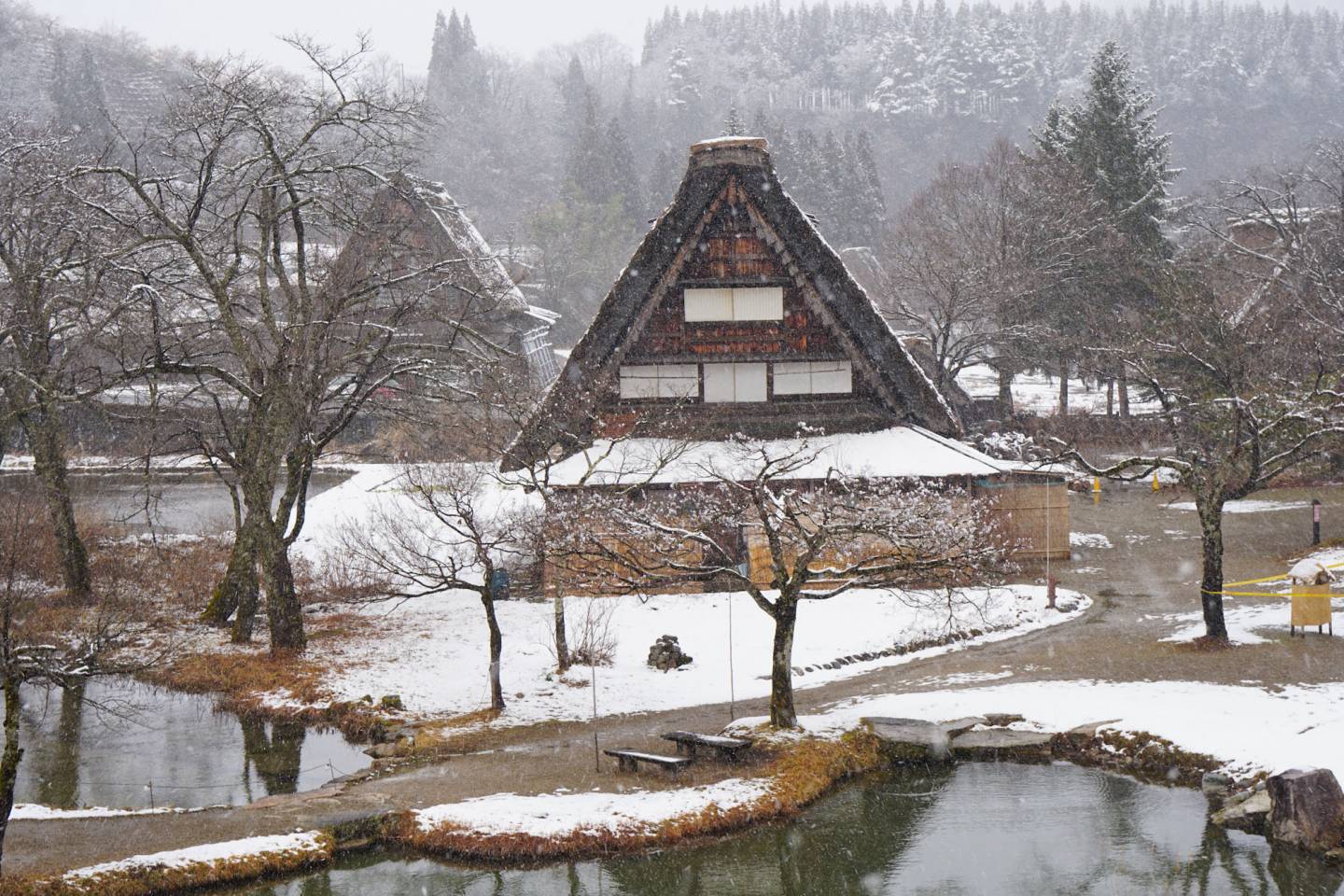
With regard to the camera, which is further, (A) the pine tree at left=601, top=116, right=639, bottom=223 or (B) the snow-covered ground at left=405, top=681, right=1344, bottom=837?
(A) the pine tree at left=601, top=116, right=639, bottom=223

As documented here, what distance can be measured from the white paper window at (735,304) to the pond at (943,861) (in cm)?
1181

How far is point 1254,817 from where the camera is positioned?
36.9 feet

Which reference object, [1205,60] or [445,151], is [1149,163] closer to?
[445,151]

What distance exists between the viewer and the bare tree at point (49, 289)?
57.0 ft

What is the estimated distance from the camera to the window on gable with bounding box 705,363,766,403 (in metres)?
22.7

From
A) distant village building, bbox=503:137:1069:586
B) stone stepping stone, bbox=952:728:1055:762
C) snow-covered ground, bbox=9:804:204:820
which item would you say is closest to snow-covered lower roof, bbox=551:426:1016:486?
distant village building, bbox=503:137:1069:586

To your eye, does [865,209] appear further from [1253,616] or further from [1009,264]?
[1253,616]

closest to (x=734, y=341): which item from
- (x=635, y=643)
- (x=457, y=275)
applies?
(x=457, y=275)

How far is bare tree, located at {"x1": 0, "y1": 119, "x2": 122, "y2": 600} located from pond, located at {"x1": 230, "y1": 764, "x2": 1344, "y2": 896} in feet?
27.5

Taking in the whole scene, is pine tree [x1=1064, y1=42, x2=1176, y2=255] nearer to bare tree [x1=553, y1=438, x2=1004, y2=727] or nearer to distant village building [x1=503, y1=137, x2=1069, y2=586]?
distant village building [x1=503, y1=137, x2=1069, y2=586]

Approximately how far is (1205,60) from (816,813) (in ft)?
Result: 376

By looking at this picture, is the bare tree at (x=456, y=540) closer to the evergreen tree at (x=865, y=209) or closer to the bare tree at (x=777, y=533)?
the bare tree at (x=777, y=533)

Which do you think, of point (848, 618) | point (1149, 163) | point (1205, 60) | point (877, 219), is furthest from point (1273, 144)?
point (848, 618)

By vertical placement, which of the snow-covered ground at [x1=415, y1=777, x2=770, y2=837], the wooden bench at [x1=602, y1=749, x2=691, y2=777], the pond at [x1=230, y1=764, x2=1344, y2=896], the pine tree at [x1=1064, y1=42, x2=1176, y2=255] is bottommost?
the pond at [x1=230, y1=764, x2=1344, y2=896]
